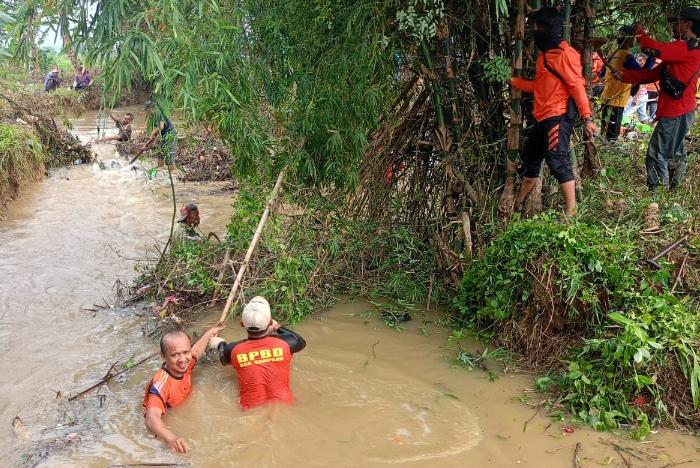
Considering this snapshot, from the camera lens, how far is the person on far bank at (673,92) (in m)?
4.72

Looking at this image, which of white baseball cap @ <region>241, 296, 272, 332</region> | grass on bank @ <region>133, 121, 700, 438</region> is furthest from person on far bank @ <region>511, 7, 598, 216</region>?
white baseball cap @ <region>241, 296, 272, 332</region>

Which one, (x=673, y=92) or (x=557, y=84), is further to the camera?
(x=673, y=92)

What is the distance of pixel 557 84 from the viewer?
13.8 feet

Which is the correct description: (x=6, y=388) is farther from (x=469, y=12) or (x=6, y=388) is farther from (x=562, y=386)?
(x=469, y=12)

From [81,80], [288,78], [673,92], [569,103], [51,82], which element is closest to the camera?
[569,103]

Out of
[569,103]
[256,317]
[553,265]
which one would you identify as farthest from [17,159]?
[553,265]

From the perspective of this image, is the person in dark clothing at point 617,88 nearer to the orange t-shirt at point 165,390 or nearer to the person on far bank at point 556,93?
the person on far bank at point 556,93

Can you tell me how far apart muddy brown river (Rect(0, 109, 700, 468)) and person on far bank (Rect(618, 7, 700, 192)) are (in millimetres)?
2450

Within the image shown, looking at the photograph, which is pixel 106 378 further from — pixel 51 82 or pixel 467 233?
pixel 51 82

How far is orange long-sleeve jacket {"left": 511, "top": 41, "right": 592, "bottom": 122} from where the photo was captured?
4.13m

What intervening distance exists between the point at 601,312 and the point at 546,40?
80.2 inches

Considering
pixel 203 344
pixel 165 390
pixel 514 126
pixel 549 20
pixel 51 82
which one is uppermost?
pixel 549 20

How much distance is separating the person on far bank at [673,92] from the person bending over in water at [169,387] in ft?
13.5

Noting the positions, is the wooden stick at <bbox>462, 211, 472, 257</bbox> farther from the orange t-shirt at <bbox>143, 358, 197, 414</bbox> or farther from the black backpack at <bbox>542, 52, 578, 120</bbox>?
the orange t-shirt at <bbox>143, 358, 197, 414</bbox>
